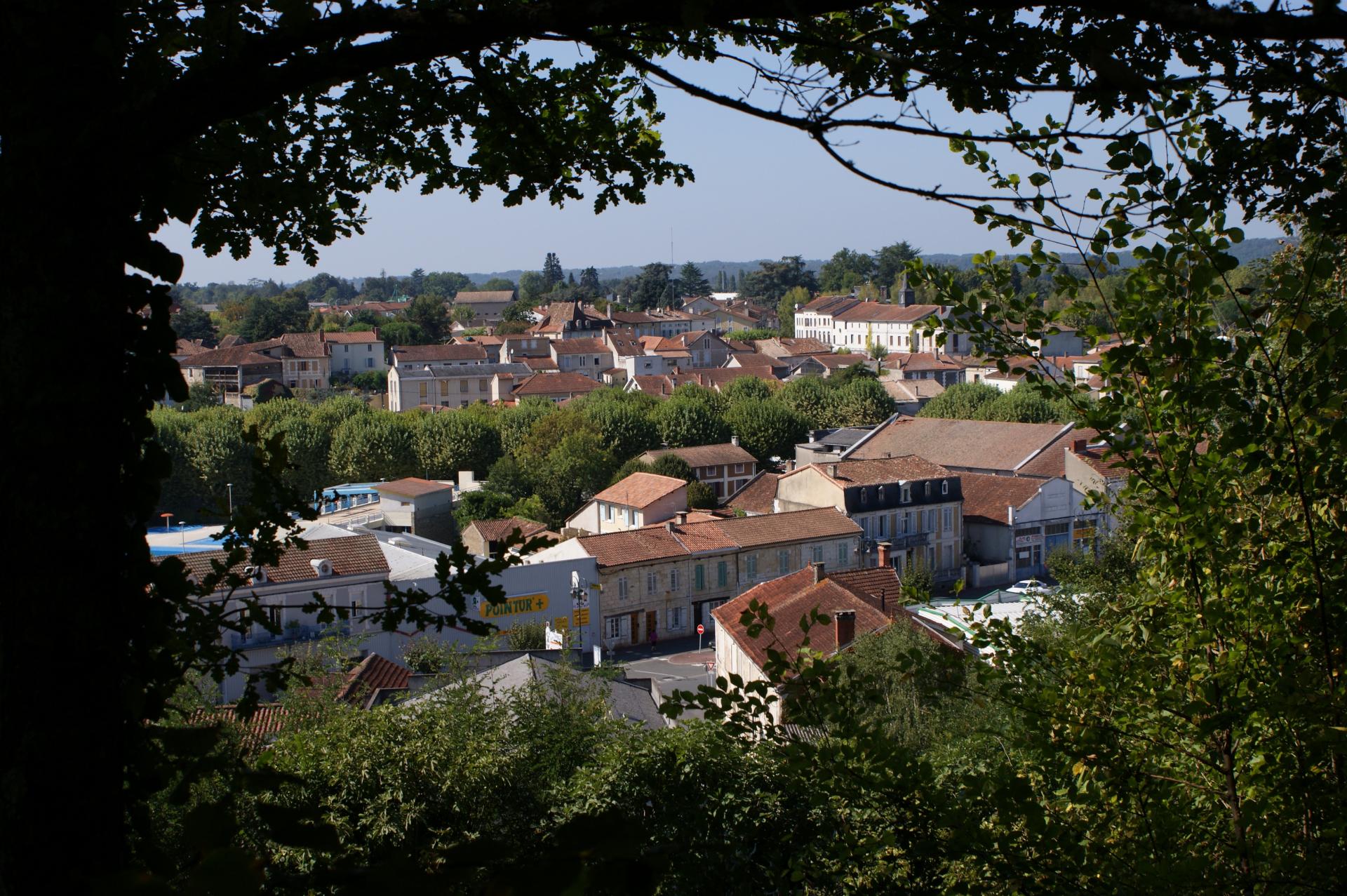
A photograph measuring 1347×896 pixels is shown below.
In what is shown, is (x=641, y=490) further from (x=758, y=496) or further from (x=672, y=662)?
(x=672, y=662)

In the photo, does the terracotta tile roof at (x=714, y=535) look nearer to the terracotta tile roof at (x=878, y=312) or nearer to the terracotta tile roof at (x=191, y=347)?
the terracotta tile roof at (x=191, y=347)

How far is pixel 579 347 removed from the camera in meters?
70.5

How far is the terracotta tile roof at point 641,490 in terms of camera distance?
32000 millimetres

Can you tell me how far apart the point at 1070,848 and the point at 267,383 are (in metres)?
60.7

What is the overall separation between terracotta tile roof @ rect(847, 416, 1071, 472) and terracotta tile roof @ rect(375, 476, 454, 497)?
1382cm

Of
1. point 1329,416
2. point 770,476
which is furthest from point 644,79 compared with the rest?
point 770,476

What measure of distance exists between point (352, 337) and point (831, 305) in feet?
127

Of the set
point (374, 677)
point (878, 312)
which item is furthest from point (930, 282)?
point (878, 312)

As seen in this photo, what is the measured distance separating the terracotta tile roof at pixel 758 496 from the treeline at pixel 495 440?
4.86 meters

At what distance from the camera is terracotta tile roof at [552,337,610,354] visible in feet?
230

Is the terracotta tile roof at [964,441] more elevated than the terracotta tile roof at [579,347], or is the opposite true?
the terracotta tile roof at [579,347]

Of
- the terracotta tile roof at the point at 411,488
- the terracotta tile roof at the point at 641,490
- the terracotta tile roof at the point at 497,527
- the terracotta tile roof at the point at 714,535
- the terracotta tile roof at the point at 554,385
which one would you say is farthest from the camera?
the terracotta tile roof at the point at 554,385

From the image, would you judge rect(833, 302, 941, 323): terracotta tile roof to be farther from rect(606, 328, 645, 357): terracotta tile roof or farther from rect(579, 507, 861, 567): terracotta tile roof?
rect(579, 507, 861, 567): terracotta tile roof

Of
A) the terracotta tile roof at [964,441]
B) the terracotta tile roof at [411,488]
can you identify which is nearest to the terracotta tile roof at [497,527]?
the terracotta tile roof at [411,488]
